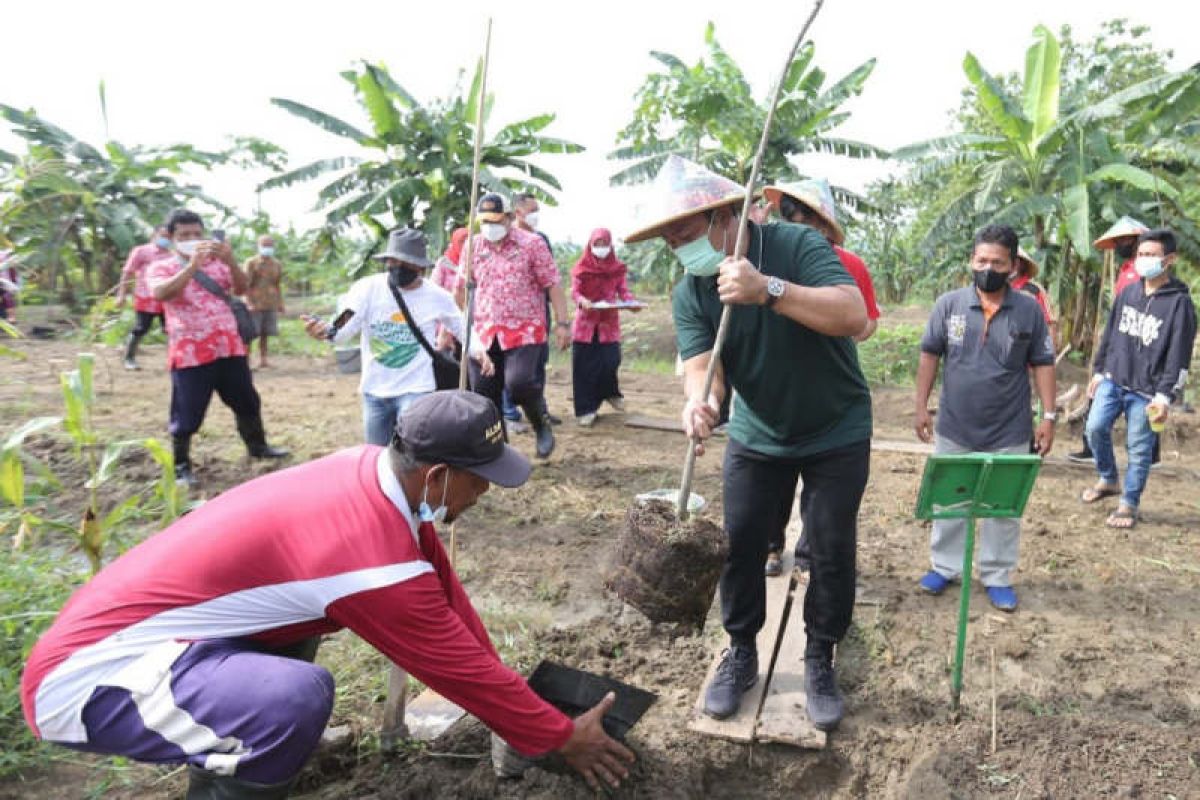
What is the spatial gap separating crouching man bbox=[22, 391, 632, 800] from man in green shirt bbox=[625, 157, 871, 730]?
2.97ft

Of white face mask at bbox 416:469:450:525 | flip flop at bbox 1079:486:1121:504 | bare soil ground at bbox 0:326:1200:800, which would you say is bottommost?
bare soil ground at bbox 0:326:1200:800

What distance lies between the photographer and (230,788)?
6.34 feet

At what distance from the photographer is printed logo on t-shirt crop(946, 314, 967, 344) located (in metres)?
3.79

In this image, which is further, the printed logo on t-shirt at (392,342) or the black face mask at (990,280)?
the printed logo on t-shirt at (392,342)

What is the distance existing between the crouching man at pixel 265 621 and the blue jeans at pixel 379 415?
2.44 meters

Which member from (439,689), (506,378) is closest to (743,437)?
(439,689)

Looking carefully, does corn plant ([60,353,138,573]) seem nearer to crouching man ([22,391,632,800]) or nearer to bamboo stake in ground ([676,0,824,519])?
crouching man ([22,391,632,800])

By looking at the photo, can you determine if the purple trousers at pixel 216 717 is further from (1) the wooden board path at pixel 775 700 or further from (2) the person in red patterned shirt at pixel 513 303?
(2) the person in red patterned shirt at pixel 513 303

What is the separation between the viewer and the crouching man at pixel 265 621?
1.84 meters

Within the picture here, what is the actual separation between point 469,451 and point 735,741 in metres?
1.54

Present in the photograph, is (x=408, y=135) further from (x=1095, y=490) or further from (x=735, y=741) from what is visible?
(x=735, y=741)

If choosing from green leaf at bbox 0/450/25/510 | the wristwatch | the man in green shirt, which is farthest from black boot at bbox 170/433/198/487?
the wristwatch

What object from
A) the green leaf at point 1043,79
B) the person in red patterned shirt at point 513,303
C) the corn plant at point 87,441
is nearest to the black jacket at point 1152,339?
the person in red patterned shirt at point 513,303

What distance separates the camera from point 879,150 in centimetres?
1194
